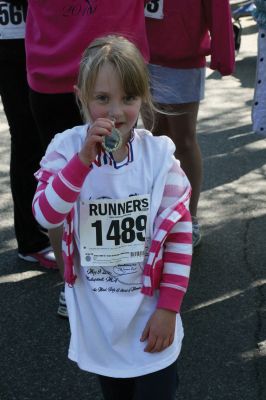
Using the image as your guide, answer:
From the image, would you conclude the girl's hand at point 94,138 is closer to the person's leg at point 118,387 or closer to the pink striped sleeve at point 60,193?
the pink striped sleeve at point 60,193

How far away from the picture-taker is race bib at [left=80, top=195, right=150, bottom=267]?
5.87 feet

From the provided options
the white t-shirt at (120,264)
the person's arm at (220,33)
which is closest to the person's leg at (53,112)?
the person's arm at (220,33)

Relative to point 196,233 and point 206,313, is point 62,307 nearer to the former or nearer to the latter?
point 206,313

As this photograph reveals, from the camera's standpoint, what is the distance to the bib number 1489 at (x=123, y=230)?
1.80m

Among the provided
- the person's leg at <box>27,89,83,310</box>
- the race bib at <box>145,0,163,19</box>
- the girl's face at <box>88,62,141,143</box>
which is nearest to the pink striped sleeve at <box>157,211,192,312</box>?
the girl's face at <box>88,62,141,143</box>

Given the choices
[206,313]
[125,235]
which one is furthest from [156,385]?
[206,313]

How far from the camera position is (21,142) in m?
3.36

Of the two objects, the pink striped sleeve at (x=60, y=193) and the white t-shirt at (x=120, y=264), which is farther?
the white t-shirt at (x=120, y=264)

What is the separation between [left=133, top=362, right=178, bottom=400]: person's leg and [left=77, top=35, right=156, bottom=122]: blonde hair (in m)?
0.70

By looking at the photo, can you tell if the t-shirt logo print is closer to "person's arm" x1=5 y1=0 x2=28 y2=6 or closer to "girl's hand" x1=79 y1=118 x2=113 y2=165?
"person's arm" x1=5 y1=0 x2=28 y2=6

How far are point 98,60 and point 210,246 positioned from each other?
2.11 metres

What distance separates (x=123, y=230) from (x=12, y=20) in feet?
5.25

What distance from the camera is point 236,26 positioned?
8.05m

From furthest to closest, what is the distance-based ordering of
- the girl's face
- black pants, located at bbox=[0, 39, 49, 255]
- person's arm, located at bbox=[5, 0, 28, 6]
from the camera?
black pants, located at bbox=[0, 39, 49, 255] → person's arm, located at bbox=[5, 0, 28, 6] → the girl's face
